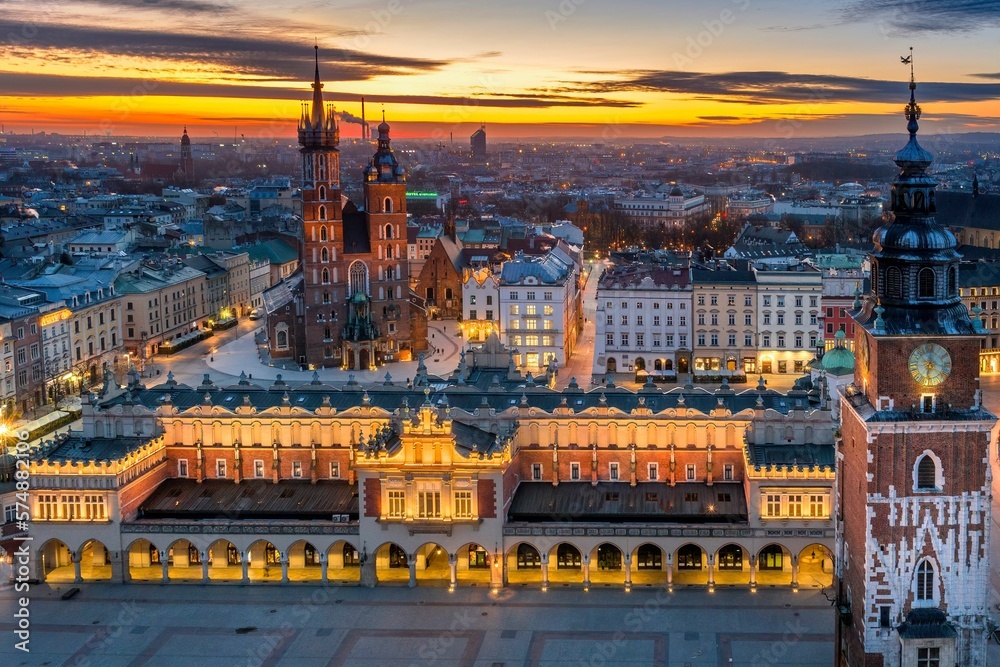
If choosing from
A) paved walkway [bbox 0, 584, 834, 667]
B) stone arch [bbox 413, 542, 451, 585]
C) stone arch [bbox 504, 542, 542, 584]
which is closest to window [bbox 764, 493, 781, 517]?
paved walkway [bbox 0, 584, 834, 667]

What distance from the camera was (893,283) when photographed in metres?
48.4

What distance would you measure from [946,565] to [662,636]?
54.2 feet

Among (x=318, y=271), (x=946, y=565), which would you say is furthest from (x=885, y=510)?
(x=318, y=271)

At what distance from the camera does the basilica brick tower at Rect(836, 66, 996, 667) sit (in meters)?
47.3

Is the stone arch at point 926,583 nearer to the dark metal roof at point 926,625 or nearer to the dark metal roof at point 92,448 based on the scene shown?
the dark metal roof at point 926,625

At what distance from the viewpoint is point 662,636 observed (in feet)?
197

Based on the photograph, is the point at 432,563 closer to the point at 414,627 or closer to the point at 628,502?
the point at 414,627

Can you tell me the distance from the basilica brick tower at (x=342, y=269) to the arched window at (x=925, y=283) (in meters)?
88.2

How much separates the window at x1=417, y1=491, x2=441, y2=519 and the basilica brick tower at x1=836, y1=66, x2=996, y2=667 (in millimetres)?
26164

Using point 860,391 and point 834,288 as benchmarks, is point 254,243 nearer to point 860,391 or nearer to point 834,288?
point 834,288

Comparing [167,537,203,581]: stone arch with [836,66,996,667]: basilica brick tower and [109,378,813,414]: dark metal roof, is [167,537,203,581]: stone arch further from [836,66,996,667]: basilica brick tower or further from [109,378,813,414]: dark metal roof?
[836,66,996,667]: basilica brick tower

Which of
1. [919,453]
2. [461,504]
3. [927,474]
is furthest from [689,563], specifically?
[919,453]

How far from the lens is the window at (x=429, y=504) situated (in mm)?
67750

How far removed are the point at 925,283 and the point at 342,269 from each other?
90.9m
